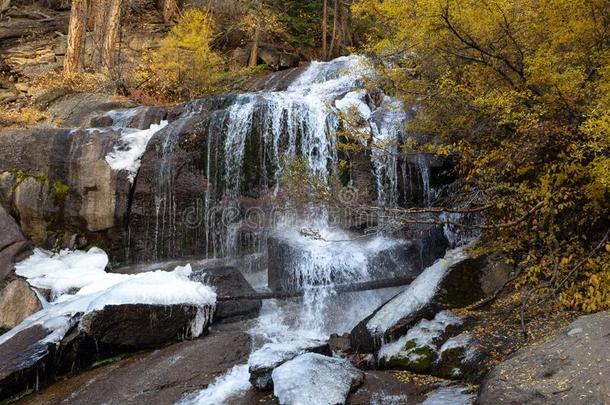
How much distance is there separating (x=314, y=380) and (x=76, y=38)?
18.4 m

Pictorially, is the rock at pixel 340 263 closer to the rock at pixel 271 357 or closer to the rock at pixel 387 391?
the rock at pixel 271 357

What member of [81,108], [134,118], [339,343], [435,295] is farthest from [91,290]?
[81,108]

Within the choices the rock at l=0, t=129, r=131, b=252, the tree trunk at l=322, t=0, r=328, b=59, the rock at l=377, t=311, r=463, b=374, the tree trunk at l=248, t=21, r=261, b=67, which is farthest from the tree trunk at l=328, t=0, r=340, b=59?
the rock at l=377, t=311, r=463, b=374

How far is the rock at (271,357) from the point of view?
216 inches

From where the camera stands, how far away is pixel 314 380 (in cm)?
509

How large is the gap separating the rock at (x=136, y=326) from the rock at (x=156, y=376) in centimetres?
22

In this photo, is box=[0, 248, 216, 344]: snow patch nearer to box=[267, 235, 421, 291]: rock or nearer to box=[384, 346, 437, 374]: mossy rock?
box=[267, 235, 421, 291]: rock

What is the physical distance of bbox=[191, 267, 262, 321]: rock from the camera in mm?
8266

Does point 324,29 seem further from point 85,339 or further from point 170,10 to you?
point 85,339

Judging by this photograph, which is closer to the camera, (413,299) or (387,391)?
(387,391)

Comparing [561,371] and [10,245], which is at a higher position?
[10,245]

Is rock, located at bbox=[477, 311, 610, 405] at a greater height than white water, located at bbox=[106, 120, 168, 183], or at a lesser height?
lesser

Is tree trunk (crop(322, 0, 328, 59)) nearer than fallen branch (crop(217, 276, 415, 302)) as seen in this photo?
No

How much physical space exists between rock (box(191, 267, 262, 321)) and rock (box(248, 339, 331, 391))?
229 cm
